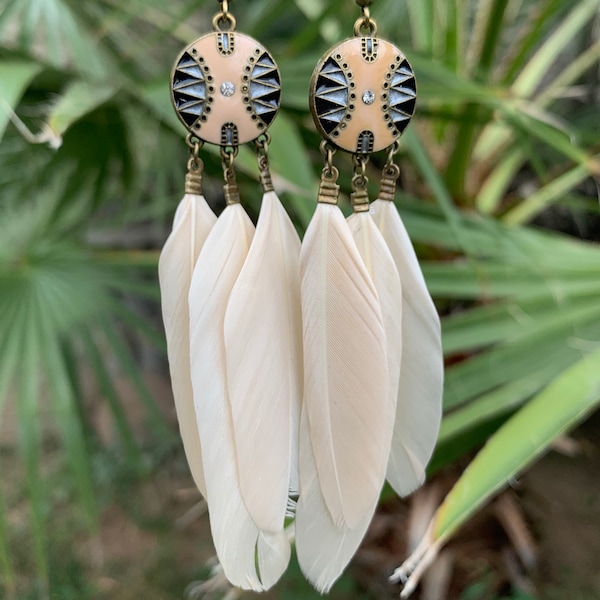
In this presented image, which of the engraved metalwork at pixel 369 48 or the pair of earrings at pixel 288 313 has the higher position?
the engraved metalwork at pixel 369 48

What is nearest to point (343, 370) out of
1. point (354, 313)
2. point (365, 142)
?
point (354, 313)

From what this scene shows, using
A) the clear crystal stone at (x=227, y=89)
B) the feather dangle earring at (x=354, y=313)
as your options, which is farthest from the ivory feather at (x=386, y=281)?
the clear crystal stone at (x=227, y=89)

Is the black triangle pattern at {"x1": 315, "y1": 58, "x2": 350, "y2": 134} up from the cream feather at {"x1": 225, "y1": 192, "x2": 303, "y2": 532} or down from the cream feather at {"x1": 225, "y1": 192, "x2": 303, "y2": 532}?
up

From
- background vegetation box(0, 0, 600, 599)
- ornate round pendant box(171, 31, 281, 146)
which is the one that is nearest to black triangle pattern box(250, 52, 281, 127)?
ornate round pendant box(171, 31, 281, 146)

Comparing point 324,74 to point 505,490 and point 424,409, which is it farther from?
point 505,490

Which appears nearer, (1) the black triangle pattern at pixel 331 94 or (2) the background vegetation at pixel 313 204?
(1) the black triangle pattern at pixel 331 94

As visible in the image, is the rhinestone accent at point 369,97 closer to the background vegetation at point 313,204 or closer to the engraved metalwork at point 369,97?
the engraved metalwork at point 369,97

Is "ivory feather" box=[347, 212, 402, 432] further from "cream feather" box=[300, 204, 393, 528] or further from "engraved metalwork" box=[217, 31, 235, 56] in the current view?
"engraved metalwork" box=[217, 31, 235, 56]
